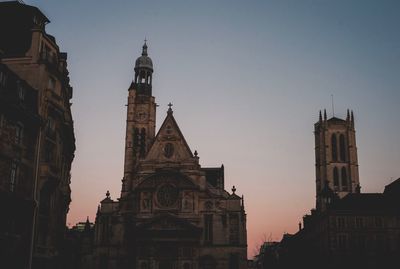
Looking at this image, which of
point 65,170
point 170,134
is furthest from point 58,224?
point 170,134

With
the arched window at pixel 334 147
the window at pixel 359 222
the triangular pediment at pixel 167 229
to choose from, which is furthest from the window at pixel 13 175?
the arched window at pixel 334 147

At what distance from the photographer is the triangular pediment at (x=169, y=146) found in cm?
5597

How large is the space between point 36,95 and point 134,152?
33.6 meters

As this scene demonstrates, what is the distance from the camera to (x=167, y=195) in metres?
54.2

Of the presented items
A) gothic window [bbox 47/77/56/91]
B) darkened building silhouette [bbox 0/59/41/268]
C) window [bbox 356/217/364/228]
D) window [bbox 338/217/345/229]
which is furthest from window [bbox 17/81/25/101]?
window [bbox 356/217/364/228]

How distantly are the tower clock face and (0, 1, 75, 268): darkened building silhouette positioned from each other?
74.4 ft

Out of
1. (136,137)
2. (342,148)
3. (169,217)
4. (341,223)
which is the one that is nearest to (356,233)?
(341,223)

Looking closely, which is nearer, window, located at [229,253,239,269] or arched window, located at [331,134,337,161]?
window, located at [229,253,239,269]

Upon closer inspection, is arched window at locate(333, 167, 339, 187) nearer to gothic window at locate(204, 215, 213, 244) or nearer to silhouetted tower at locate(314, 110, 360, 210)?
silhouetted tower at locate(314, 110, 360, 210)

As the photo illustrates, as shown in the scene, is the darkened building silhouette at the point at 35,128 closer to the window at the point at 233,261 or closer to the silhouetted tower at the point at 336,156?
the window at the point at 233,261

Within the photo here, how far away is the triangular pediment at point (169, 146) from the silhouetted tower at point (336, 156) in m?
37.7

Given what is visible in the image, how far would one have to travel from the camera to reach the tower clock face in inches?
2122

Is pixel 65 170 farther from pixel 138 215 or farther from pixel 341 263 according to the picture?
pixel 341 263

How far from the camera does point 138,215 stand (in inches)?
2119
